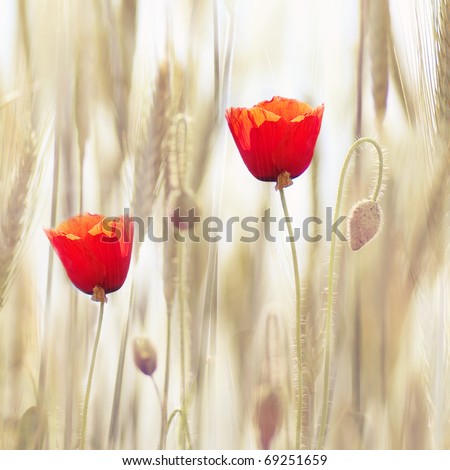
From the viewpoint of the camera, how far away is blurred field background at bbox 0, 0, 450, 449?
0.85 m

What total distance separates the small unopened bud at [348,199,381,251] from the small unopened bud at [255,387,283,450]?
242 millimetres

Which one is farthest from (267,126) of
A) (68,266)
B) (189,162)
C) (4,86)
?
(4,86)

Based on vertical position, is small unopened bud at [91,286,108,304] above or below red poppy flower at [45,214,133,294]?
below

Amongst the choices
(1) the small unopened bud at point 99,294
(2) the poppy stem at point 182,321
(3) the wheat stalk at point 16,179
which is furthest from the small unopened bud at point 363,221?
(3) the wheat stalk at point 16,179

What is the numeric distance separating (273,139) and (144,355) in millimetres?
354

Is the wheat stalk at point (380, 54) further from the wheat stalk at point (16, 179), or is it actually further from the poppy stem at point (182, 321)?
the wheat stalk at point (16, 179)

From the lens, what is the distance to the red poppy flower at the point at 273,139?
710mm

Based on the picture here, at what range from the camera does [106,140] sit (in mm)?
859

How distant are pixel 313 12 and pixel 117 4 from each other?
10.9 inches

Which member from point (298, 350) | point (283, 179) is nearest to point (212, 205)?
point (283, 179)

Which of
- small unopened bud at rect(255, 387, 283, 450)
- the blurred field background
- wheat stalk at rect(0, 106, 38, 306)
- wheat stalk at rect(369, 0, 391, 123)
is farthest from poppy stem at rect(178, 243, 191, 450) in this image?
wheat stalk at rect(369, 0, 391, 123)

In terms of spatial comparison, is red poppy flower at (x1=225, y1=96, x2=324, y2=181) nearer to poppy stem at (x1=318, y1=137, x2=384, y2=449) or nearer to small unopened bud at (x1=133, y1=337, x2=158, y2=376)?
poppy stem at (x1=318, y1=137, x2=384, y2=449)

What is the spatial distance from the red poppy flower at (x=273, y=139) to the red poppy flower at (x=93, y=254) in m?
0.20

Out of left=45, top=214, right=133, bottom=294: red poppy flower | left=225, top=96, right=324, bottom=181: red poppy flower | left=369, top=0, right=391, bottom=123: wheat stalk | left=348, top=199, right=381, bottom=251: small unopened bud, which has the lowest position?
left=45, top=214, right=133, bottom=294: red poppy flower
